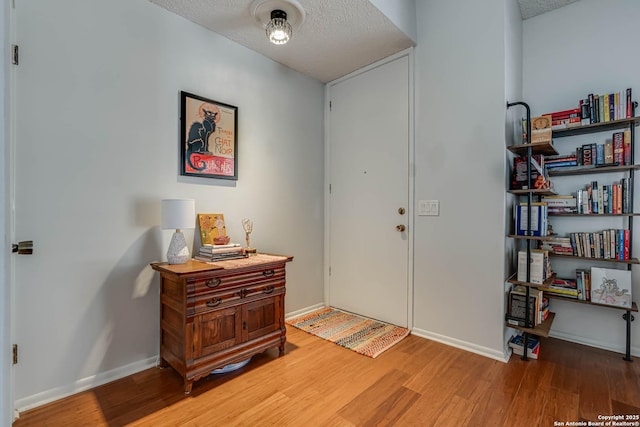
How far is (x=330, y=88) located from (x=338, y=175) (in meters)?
0.96

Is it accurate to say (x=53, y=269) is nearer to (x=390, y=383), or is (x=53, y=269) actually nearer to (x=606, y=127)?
(x=390, y=383)

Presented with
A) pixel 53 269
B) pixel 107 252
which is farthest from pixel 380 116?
pixel 53 269

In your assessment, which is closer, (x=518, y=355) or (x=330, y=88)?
(x=518, y=355)

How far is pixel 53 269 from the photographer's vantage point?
1.76m

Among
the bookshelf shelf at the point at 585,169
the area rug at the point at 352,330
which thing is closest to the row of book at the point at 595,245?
the bookshelf shelf at the point at 585,169

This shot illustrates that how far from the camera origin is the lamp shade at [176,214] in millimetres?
1951

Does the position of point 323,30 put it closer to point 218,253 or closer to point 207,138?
point 207,138

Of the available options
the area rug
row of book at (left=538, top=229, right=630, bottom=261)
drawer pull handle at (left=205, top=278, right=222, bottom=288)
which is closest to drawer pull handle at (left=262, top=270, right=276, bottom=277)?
drawer pull handle at (left=205, top=278, right=222, bottom=288)

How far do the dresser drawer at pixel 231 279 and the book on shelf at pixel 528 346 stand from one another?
5.82 ft

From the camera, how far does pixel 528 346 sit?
2.28m

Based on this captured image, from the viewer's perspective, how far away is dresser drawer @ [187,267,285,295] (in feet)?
6.08

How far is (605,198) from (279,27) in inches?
104

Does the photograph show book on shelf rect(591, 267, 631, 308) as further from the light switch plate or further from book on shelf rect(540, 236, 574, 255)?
the light switch plate

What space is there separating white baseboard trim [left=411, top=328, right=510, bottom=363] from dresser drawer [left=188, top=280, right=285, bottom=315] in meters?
1.27
